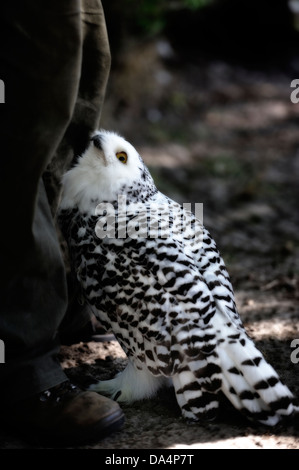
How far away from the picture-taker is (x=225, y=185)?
20.4 feet

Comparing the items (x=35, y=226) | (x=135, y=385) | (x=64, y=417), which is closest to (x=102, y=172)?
(x=35, y=226)

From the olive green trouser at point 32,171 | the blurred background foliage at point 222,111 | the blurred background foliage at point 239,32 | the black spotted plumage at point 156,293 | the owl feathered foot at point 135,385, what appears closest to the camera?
the olive green trouser at point 32,171

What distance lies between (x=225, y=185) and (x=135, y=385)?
3955mm

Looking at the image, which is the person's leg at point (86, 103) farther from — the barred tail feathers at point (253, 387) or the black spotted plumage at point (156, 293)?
the barred tail feathers at point (253, 387)

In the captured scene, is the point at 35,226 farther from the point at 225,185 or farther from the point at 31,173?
the point at 225,185

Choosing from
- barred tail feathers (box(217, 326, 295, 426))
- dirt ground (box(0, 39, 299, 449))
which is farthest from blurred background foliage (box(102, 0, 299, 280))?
barred tail feathers (box(217, 326, 295, 426))

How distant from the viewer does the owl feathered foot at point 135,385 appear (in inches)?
97.4

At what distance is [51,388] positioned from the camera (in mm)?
2252

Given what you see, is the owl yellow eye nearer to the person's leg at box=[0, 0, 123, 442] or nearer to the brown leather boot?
the person's leg at box=[0, 0, 123, 442]

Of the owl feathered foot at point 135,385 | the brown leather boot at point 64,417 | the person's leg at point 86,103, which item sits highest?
the person's leg at point 86,103

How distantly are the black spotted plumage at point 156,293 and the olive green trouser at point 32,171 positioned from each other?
0.24m

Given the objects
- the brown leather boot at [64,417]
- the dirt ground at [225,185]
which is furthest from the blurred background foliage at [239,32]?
the brown leather boot at [64,417]

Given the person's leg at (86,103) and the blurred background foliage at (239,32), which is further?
the blurred background foliage at (239,32)

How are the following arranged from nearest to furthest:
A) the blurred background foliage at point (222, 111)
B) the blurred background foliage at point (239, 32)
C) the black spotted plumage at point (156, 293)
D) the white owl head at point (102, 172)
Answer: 1. the black spotted plumage at point (156, 293)
2. the white owl head at point (102, 172)
3. the blurred background foliage at point (222, 111)
4. the blurred background foliage at point (239, 32)
